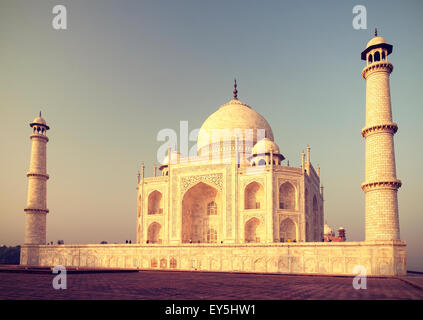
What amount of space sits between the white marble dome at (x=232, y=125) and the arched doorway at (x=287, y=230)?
990 centimetres

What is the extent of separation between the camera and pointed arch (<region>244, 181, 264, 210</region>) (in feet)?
99.6

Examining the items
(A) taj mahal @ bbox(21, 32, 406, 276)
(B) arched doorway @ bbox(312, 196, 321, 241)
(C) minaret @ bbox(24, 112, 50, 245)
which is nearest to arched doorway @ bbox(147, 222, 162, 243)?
(A) taj mahal @ bbox(21, 32, 406, 276)

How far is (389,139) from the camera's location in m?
21.9

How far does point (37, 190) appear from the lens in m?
33.8

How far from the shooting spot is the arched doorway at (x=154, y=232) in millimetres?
33500

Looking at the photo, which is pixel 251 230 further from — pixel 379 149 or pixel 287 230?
pixel 379 149

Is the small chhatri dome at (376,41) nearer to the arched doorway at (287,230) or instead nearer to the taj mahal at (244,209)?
the taj mahal at (244,209)

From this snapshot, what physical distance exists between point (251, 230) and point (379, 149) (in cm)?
1162

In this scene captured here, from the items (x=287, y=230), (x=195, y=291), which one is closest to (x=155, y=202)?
(x=287, y=230)

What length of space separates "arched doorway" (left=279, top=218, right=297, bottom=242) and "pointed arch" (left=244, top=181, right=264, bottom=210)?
7.09 feet


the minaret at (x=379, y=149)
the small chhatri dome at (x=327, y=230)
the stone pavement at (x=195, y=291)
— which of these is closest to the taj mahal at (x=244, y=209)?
the minaret at (x=379, y=149)
